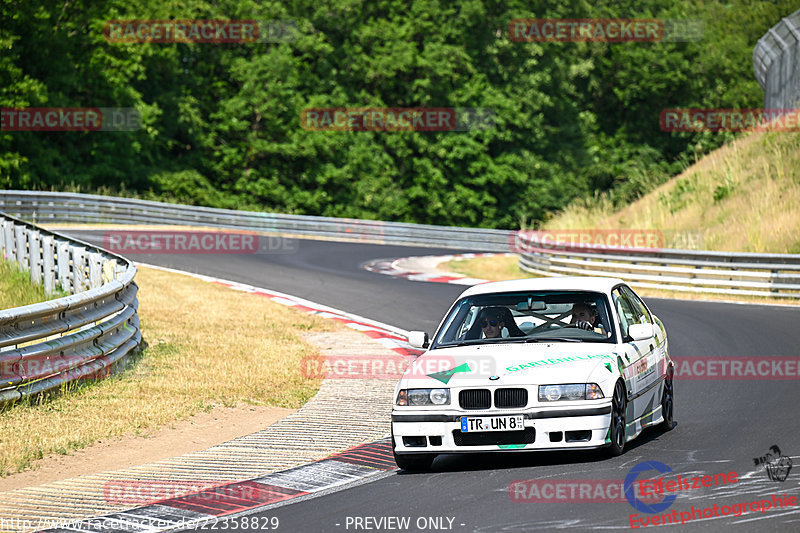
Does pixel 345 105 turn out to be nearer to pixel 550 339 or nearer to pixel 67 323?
pixel 67 323

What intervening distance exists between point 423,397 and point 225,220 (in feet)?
107

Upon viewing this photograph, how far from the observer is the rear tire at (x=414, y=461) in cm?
861

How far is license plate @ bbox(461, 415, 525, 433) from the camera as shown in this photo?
8281 millimetres

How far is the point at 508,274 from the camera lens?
29.3 meters

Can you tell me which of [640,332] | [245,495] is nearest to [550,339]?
[640,332]

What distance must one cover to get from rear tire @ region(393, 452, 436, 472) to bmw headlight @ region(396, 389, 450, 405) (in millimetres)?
398

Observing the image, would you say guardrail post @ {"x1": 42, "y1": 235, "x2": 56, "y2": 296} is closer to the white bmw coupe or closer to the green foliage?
the white bmw coupe

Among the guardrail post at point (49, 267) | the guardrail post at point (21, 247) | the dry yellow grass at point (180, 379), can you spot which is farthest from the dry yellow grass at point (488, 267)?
the guardrail post at point (49, 267)

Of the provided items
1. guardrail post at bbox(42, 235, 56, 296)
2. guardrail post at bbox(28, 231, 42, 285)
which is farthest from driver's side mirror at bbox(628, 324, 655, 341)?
guardrail post at bbox(28, 231, 42, 285)

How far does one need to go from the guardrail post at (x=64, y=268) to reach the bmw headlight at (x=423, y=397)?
9.39 metres

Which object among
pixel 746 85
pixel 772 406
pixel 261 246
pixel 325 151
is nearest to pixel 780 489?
pixel 772 406

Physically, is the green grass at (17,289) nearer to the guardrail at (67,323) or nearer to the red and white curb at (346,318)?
the guardrail at (67,323)

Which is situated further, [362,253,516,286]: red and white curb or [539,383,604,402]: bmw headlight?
[362,253,516,286]: red and white curb

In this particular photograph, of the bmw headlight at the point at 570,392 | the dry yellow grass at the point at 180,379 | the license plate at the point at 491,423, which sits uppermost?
the bmw headlight at the point at 570,392
